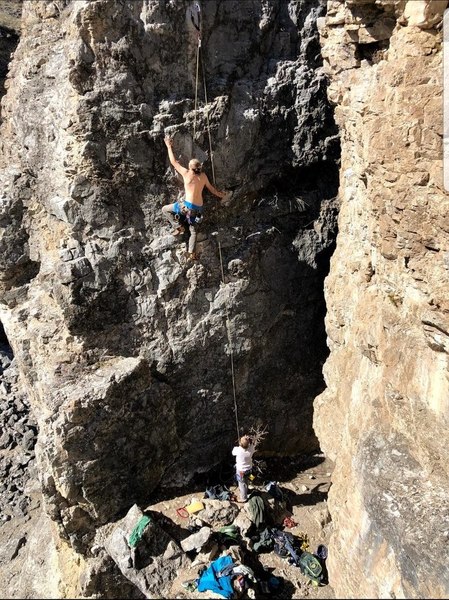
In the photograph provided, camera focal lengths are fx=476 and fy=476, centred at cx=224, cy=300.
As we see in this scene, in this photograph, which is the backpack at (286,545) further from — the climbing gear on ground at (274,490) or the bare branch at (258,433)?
the bare branch at (258,433)

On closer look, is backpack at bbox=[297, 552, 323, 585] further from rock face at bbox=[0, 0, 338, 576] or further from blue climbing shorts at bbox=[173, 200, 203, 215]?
blue climbing shorts at bbox=[173, 200, 203, 215]

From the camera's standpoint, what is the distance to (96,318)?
28.5 feet

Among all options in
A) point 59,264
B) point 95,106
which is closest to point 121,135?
point 95,106

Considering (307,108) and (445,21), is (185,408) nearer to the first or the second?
(307,108)

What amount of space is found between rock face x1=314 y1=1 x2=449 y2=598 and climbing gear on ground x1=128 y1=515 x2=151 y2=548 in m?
3.16

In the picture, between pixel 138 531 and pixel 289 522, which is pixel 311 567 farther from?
pixel 138 531

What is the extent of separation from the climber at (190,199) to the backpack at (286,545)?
17.6ft

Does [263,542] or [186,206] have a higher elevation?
[186,206]

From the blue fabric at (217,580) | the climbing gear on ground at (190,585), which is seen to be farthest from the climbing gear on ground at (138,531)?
the blue fabric at (217,580)

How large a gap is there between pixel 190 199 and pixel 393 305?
12.2 feet

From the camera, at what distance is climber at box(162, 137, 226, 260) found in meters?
7.96

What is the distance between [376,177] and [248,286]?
356 centimetres

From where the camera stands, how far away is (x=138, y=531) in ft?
27.0

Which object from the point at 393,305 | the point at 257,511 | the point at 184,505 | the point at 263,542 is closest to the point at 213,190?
the point at 393,305
